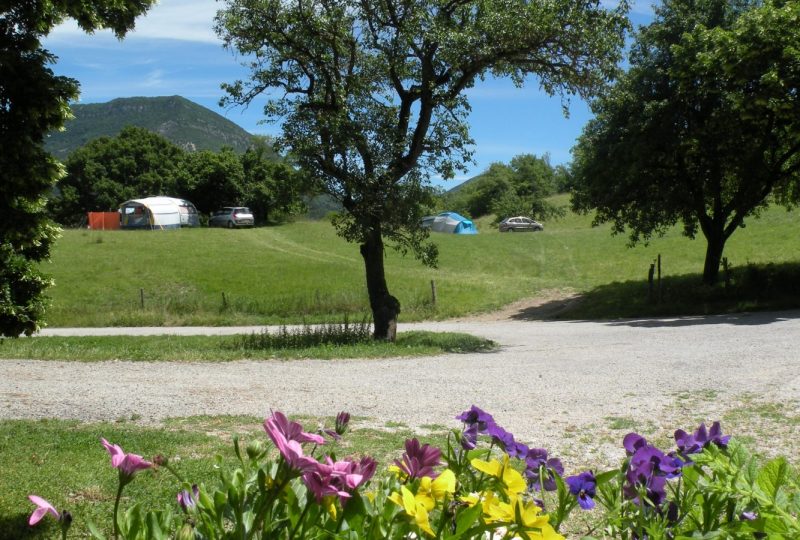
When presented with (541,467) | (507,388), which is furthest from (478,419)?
(507,388)

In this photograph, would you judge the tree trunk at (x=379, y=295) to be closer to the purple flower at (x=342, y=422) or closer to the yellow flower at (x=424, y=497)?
the purple flower at (x=342, y=422)

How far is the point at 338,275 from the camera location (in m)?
33.8

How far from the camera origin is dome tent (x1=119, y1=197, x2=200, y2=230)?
62.5 meters

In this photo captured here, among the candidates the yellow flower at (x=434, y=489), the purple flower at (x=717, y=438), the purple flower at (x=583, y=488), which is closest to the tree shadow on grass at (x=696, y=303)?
the purple flower at (x=717, y=438)

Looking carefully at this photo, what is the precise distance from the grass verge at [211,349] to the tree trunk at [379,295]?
0.46 meters

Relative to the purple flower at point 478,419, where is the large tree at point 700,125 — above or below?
above

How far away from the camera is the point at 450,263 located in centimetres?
3938

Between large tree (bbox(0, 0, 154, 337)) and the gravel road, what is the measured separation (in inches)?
116

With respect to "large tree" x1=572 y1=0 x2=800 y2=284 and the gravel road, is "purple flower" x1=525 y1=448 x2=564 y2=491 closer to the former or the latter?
the gravel road

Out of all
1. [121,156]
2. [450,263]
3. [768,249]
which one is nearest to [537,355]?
[768,249]

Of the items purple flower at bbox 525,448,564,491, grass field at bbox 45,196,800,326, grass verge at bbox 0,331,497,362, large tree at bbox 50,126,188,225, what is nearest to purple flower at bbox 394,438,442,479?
purple flower at bbox 525,448,564,491

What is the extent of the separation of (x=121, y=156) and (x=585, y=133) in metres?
75.6

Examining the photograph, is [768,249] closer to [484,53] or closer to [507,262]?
[507,262]

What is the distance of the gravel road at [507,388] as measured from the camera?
7711mm
